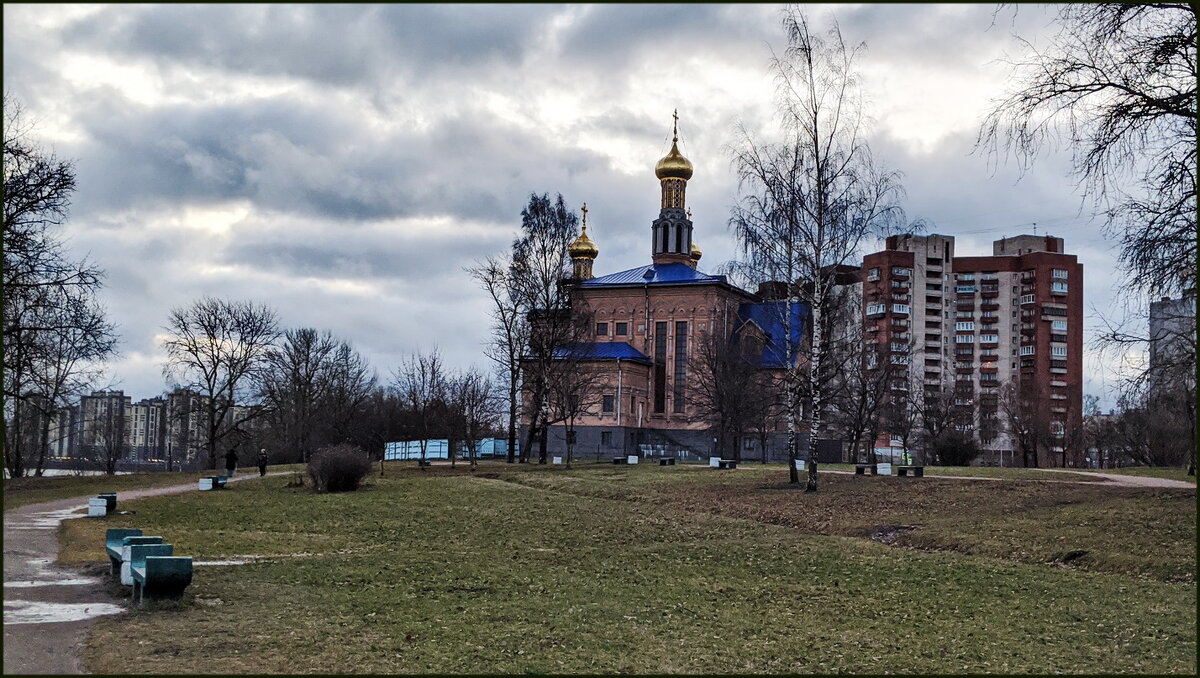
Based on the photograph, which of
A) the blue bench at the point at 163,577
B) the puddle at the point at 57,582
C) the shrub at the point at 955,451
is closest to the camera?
the blue bench at the point at 163,577

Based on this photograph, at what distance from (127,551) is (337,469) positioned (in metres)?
20.6

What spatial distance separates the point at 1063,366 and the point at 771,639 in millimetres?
102655

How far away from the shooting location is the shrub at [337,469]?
3259 centimetres

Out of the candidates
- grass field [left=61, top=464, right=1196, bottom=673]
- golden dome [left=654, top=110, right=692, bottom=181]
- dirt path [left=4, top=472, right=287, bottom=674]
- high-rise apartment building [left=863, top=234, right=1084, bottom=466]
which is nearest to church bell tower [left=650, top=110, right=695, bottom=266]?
golden dome [left=654, top=110, right=692, bottom=181]

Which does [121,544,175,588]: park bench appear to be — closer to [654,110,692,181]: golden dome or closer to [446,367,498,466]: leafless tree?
[446,367,498,466]: leafless tree

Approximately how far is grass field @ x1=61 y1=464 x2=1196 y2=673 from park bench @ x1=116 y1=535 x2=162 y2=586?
2.98 ft

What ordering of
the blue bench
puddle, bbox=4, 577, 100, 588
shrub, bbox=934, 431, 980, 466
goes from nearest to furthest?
the blue bench
puddle, bbox=4, 577, 100, 588
shrub, bbox=934, 431, 980, 466

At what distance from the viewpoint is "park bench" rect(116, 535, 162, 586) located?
40.0 ft

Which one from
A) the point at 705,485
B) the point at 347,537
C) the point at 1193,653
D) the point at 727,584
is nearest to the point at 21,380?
the point at 347,537

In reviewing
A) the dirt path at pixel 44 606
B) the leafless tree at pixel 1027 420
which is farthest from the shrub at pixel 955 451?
the dirt path at pixel 44 606

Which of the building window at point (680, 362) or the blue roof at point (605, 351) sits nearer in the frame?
the blue roof at point (605, 351)

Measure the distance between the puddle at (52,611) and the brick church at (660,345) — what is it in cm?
4400

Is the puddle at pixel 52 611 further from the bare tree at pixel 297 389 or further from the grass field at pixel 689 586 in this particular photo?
the bare tree at pixel 297 389

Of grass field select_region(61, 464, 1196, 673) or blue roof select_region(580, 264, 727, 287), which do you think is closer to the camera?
grass field select_region(61, 464, 1196, 673)
